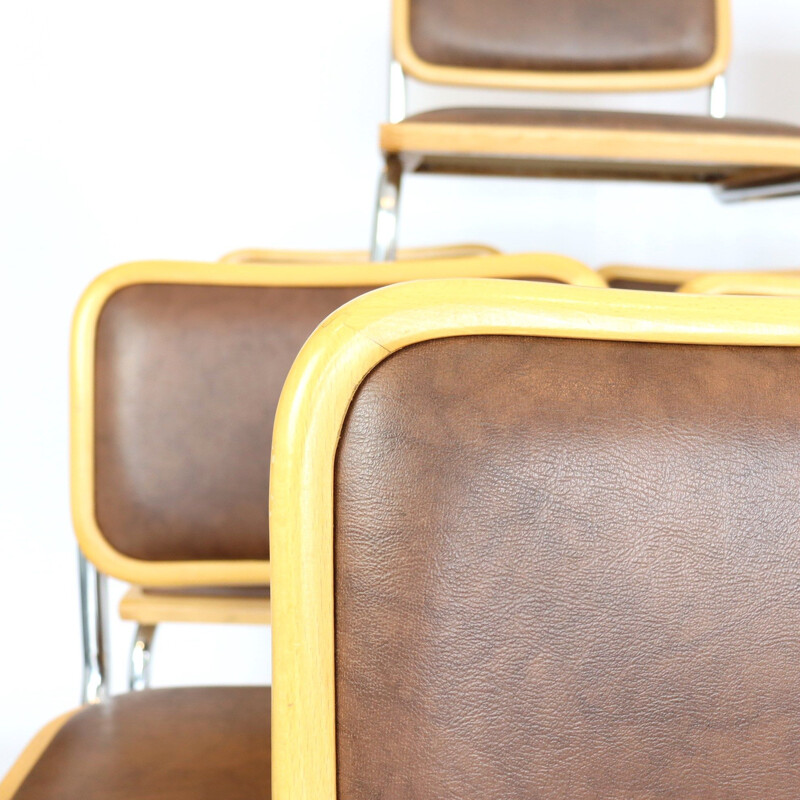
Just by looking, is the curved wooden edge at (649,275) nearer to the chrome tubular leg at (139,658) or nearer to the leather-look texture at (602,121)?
the leather-look texture at (602,121)

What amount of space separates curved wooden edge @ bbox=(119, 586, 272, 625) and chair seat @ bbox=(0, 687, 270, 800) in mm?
90

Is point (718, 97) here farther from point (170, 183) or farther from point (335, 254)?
point (170, 183)

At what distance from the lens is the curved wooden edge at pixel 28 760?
64 centimetres

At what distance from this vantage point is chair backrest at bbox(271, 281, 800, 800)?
30cm

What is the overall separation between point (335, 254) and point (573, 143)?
0.54 m

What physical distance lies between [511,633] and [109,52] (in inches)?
67.8

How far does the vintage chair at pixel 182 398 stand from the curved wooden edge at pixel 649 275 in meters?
0.29

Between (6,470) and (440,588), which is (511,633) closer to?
(440,588)

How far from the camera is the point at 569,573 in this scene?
0.31m

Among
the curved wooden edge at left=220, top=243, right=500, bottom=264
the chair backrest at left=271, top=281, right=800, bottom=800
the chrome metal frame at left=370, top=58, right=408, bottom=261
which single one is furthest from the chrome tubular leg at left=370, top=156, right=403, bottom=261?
the chair backrest at left=271, top=281, right=800, bottom=800

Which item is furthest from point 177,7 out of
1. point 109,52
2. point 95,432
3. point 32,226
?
point 95,432

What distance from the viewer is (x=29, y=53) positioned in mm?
1749

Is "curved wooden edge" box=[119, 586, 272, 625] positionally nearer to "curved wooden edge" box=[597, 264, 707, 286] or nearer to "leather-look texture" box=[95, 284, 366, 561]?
"leather-look texture" box=[95, 284, 366, 561]

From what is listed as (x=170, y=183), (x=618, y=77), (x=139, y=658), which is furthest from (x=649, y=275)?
(x=170, y=183)
